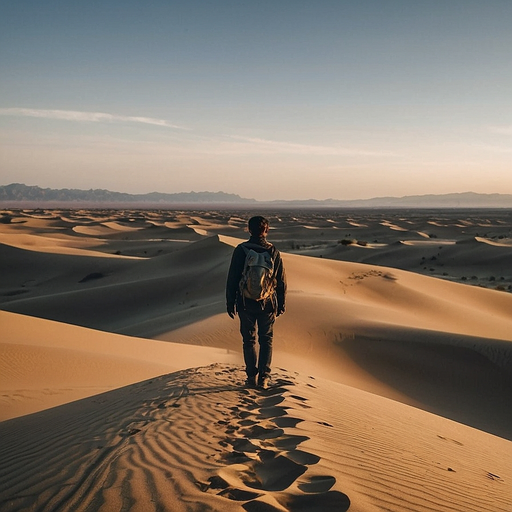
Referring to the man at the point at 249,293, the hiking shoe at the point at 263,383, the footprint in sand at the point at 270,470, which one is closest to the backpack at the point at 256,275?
the man at the point at 249,293

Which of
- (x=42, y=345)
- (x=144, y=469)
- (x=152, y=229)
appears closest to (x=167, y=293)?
(x=42, y=345)

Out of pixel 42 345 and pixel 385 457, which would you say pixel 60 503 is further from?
pixel 42 345

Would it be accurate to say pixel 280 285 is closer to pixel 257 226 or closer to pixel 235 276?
pixel 235 276

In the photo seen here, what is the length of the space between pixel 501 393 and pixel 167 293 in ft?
43.5

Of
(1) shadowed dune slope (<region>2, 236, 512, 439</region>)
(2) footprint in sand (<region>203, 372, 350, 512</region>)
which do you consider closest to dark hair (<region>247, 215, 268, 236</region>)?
(2) footprint in sand (<region>203, 372, 350, 512</region>)

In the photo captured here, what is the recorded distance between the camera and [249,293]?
16.3ft

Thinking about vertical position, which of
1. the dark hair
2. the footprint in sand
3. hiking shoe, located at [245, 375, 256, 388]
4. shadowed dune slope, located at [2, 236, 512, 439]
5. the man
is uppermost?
the dark hair

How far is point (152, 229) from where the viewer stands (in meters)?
57.3

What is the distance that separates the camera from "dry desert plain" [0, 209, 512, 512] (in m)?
2.83

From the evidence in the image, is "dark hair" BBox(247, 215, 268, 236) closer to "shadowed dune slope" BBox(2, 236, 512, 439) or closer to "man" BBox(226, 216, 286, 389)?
"man" BBox(226, 216, 286, 389)

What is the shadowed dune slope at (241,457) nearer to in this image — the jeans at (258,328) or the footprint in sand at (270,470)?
the footprint in sand at (270,470)

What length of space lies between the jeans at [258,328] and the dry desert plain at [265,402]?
0.98 ft

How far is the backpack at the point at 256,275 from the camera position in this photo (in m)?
4.92

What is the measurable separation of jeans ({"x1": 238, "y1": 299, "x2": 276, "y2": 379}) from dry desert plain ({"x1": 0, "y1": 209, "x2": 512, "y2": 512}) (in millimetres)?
299
